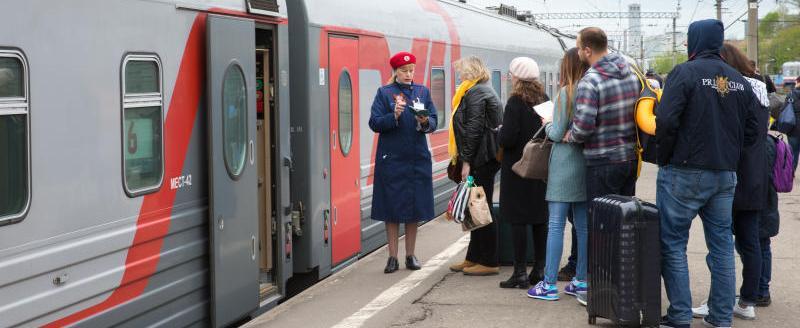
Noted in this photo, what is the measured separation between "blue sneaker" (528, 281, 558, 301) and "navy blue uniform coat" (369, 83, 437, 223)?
147 cm

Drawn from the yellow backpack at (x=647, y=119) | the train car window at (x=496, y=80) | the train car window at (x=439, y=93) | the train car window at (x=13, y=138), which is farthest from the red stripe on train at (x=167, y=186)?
the train car window at (x=496, y=80)

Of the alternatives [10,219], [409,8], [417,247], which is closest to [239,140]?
[10,219]

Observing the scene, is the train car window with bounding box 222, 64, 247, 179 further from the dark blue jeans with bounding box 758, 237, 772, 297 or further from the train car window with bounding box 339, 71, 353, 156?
the dark blue jeans with bounding box 758, 237, 772, 297

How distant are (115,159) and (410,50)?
6.48m

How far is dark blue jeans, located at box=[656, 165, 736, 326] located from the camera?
6.33 m

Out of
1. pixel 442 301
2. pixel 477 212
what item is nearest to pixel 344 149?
pixel 477 212

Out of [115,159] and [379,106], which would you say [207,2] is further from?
[379,106]

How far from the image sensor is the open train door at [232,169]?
22.4 ft

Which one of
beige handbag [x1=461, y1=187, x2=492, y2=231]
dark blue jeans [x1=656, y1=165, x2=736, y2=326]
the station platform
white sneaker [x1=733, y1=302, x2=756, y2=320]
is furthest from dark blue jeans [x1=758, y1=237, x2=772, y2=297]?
beige handbag [x1=461, y1=187, x2=492, y2=231]

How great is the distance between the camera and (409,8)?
12109 millimetres

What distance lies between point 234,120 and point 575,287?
2.57 meters

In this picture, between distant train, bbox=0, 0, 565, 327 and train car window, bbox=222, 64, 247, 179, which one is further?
train car window, bbox=222, 64, 247, 179

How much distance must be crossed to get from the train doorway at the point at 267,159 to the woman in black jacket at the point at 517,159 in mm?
1642

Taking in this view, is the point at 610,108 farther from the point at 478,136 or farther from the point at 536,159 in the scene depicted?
the point at 478,136
